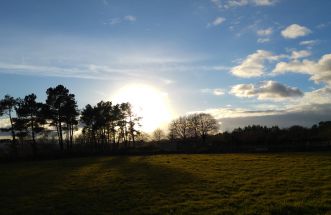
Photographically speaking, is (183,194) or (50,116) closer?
→ (183,194)

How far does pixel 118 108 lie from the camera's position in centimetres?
10594

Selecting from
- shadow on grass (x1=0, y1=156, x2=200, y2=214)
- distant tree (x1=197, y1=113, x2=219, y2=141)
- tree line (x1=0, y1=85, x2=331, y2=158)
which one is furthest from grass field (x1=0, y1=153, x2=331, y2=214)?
distant tree (x1=197, y1=113, x2=219, y2=141)

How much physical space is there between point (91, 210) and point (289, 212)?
1026 cm

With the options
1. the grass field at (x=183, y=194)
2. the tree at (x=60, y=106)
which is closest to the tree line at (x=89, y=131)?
the tree at (x=60, y=106)

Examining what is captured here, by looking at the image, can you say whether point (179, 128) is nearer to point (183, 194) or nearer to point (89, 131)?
point (89, 131)

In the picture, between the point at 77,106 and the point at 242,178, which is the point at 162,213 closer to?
the point at 242,178

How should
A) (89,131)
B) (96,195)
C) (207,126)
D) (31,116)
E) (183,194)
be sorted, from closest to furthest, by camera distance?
(183,194) < (96,195) < (31,116) < (89,131) < (207,126)

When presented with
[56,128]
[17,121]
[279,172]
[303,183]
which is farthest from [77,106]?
[303,183]

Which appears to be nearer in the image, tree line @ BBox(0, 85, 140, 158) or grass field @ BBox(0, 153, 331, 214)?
grass field @ BBox(0, 153, 331, 214)

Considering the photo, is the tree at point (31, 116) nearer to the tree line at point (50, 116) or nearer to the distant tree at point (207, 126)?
the tree line at point (50, 116)

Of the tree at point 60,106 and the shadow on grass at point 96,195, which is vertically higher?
the tree at point 60,106

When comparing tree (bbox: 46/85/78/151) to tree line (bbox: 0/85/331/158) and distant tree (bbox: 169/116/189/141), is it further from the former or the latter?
distant tree (bbox: 169/116/189/141)

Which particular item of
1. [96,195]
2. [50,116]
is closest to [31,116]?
[50,116]

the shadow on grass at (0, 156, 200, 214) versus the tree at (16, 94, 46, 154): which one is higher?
the tree at (16, 94, 46, 154)
